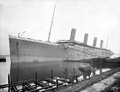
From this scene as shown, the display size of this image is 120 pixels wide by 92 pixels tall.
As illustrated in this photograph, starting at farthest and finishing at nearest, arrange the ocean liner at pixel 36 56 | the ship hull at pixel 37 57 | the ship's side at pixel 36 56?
the ship's side at pixel 36 56, the ship hull at pixel 37 57, the ocean liner at pixel 36 56

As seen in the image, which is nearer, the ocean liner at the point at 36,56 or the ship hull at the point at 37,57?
the ocean liner at the point at 36,56

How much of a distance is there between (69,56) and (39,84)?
25.5m

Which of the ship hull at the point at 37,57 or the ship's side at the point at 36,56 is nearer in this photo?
the ship hull at the point at 37,57

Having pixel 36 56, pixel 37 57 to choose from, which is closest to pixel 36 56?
pixel 36 56

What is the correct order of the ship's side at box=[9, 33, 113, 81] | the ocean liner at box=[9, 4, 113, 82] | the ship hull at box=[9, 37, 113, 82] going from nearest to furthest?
the ocean liner at box=[9, 4, 113, 82] → the ship hull at box=[9, 37, 113, 82] → the ship's side at box=[9, 33, 113, 81]

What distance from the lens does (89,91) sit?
4.01 meters

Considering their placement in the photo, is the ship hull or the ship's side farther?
the ship's side

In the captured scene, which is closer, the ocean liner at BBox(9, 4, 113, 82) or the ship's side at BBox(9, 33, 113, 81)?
the ocean liner at BBox(9, 4, 113, 82)

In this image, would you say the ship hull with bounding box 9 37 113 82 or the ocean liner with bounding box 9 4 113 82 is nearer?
the ocean liner with bounding box 9 4 113 82

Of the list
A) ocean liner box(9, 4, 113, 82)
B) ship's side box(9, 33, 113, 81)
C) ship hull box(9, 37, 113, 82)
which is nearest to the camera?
ocean liner box(9, 4, 113, 82)

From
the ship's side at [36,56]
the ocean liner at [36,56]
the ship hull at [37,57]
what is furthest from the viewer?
the ship's side at [36,56]

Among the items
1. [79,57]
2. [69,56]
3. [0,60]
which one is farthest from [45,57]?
[0,60]

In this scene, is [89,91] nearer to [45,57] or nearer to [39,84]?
[39,84]

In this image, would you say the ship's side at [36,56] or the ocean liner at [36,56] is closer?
the ocean liner at [36,56]
